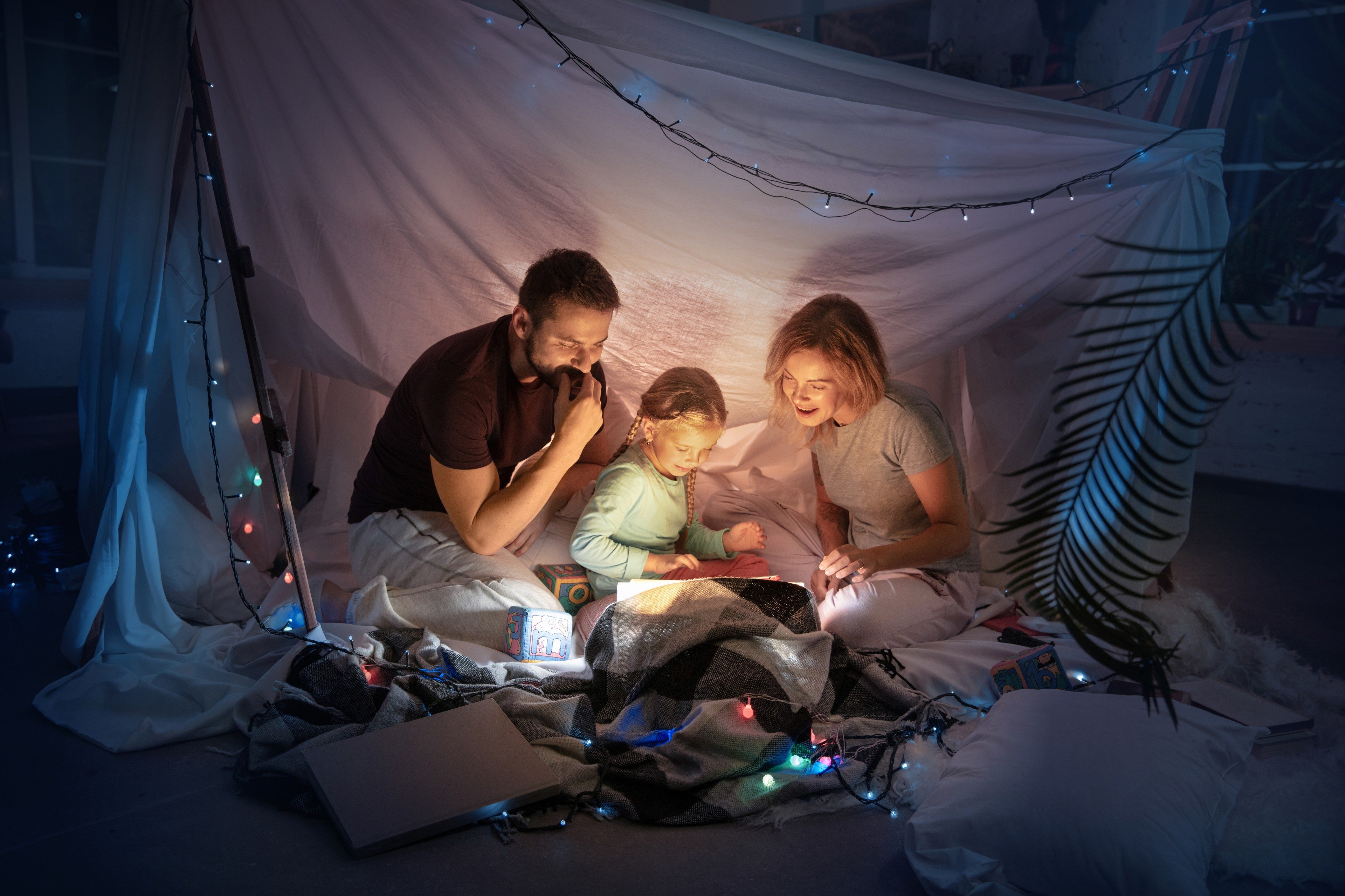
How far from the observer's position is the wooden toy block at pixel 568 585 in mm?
2061

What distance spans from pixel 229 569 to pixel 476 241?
1003 millimetres

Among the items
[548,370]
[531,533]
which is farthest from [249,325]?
[531,533]

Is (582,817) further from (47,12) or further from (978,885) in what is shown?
(47,12)

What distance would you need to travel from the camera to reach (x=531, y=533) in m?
2.20

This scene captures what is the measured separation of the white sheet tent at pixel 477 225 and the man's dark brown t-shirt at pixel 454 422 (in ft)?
0.98

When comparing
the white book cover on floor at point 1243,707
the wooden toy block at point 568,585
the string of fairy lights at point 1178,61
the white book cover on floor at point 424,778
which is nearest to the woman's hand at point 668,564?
the wooden toy block at point 568,585

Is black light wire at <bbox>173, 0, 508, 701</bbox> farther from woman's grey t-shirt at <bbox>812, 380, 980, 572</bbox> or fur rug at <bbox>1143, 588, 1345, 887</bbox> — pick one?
fur rug at <bbox>1143, 588, 1345, 887</bbox>

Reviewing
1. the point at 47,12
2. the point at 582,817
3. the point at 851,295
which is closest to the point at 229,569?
the point at 582,817

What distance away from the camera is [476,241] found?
220cm

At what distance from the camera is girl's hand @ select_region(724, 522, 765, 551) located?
7.09 feet

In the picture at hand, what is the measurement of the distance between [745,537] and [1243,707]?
3.51 ft

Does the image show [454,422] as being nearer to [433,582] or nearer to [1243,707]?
[433,582]

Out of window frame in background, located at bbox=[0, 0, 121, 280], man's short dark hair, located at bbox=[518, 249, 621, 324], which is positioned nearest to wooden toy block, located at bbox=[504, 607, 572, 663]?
man's short dark hair, located at bbox=[518, 249, 621, 324]

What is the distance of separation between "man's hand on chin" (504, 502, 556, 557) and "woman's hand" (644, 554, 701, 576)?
1.07 ft
